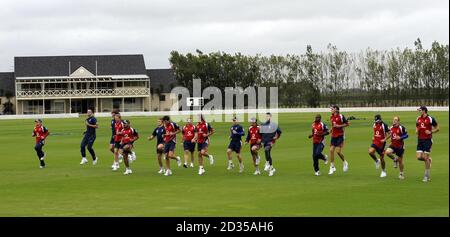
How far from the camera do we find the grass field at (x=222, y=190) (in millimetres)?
18969

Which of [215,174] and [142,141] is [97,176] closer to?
[215,174]

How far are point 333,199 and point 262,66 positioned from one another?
131 m

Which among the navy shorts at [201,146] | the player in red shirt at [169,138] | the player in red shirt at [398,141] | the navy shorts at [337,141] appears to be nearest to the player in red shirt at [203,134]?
the navy shorts at [201,146]

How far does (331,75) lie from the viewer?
497ft

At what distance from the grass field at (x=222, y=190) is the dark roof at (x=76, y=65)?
98889 millimetres

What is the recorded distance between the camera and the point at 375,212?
1811 cm

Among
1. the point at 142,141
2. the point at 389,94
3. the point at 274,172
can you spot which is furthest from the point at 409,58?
the point at 274,172

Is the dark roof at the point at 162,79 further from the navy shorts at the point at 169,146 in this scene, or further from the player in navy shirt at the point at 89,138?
the navy shorts at the point at 169,146

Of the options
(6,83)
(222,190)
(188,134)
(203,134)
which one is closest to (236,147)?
(203,134)

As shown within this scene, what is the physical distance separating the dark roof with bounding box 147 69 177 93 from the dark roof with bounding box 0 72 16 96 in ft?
74.7

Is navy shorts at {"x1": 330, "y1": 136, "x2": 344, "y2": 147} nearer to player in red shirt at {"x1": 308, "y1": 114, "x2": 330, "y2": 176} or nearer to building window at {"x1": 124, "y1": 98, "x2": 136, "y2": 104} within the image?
player in red shirt at {"x1": 308, "y1": 114, "x2": 330, "y2": 176}

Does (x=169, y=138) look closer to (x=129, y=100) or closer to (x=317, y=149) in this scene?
(x=317, y=149)

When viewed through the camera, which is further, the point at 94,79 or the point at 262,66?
the point at 262,66

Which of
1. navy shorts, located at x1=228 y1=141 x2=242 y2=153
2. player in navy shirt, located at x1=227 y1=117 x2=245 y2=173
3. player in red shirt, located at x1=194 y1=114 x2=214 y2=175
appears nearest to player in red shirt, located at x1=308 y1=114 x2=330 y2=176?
player in navy shirt, located at x1=227 y1=117 x2=245 y2=173
